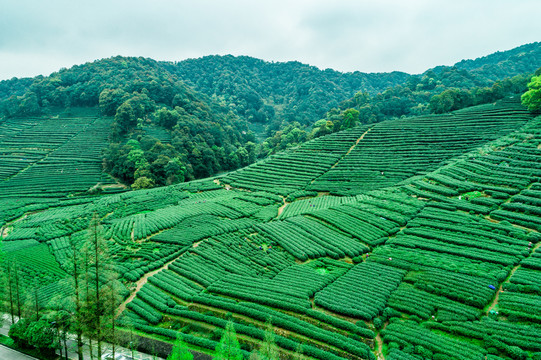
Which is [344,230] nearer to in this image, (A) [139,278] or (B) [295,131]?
(A) [139,278]

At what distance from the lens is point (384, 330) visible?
80.1ft

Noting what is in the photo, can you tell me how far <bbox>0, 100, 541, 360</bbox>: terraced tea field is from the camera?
24406 mm

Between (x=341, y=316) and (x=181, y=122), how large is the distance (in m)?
86.5

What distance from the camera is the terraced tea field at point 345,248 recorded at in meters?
24.4

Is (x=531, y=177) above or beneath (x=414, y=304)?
above

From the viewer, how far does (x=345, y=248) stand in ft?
123

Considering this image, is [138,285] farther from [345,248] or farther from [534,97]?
[534,97]

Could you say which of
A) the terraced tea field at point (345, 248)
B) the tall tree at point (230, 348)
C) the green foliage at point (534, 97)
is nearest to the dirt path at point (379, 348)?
the terraced tea field at point (345, 248)

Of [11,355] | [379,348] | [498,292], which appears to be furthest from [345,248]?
[11,355]

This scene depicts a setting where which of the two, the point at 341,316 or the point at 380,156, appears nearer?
the point at 341,316

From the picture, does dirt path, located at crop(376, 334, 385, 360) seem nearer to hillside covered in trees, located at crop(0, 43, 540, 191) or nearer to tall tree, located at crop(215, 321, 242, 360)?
tall tree, located at crop(215, 321, 242, 360)

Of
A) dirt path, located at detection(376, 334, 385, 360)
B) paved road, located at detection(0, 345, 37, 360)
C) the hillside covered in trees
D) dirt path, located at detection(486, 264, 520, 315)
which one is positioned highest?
the hillside covered in trees

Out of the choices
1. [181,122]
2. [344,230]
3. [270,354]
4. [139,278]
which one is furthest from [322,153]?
[270,354]

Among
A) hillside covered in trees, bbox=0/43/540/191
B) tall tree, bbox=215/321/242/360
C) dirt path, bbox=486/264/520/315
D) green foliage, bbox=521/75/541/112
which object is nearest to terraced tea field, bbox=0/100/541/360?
dirt path, bbox=486/264/520/315
